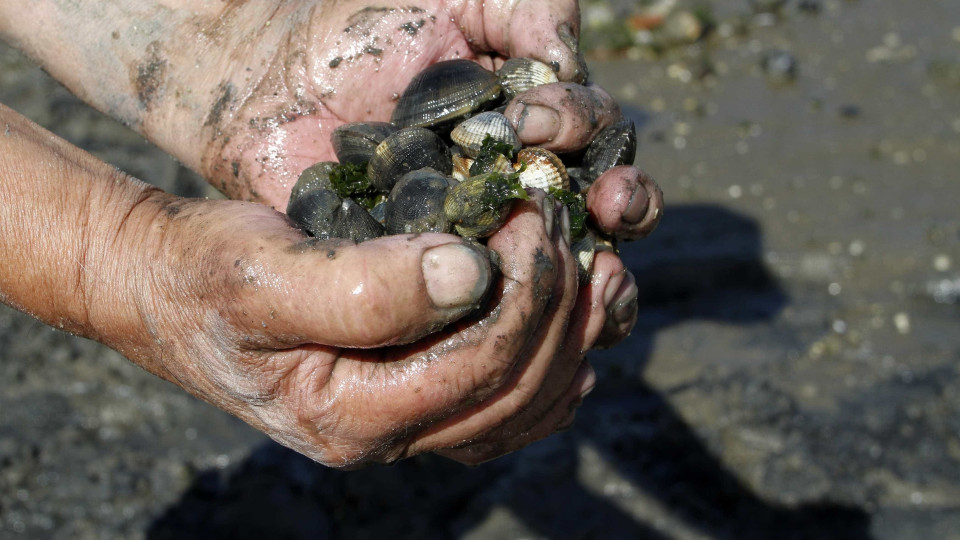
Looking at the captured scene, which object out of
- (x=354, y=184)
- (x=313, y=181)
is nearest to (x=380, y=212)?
(x=354, y=184)

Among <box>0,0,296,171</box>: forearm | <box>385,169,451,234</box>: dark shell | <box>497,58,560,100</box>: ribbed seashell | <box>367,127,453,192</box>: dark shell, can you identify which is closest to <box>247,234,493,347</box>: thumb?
<box>385,169,451,234</box>: dark shell

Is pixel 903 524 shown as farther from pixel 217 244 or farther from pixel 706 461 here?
pixel 217 244

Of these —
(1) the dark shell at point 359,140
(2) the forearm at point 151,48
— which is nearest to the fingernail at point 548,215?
(1) the dark shell at point 359,140

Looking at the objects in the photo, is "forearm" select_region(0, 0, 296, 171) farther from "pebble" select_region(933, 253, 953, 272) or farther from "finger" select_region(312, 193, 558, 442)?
"pebble" select_region(933, 253, 953, 272)

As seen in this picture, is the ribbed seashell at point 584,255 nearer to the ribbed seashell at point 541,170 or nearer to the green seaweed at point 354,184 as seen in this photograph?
the ribbed seashell at point 541,170

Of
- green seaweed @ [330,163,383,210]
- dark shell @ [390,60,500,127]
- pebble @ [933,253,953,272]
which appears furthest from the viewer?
pebble @ [933,253,953,272]

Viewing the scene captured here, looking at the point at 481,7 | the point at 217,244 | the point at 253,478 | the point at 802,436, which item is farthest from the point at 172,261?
the point at 802,436

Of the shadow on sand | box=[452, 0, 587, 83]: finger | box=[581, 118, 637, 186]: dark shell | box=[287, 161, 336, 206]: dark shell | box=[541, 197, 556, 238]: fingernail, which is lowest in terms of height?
the shadow on sand
